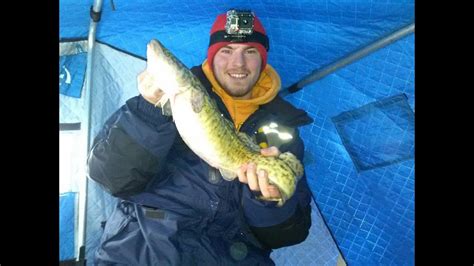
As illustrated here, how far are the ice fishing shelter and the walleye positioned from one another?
0.30 metres

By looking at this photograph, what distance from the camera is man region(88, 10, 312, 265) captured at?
1.92 m

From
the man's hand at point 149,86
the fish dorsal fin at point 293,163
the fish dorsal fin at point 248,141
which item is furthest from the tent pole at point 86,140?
the fish dorsal fin at point 293,163

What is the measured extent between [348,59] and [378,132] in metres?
0.29

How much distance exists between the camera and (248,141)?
1.89 meters

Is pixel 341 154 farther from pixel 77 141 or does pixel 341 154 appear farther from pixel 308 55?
pixel 77 141

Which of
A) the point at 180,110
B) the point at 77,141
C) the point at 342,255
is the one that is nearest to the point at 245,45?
the point at 180,110

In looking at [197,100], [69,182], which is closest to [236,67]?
[197,100]

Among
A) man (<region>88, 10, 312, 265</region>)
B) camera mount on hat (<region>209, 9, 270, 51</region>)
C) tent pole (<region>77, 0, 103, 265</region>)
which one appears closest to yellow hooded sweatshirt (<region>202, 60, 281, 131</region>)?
man (<region>88, 10, 312, 265</region>)

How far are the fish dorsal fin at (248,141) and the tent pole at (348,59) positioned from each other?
296 millimetres

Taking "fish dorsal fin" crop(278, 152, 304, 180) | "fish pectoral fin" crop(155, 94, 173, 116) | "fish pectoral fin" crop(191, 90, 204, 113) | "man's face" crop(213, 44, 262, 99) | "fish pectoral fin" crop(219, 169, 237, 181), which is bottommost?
"fish pectoral fin" crop(219, 169, 237, 181)

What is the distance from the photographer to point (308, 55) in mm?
2090

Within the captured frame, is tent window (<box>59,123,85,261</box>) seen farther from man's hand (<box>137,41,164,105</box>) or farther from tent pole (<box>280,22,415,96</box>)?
tent pole (<box>280,22,415,96</box>)

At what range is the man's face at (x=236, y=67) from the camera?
1937 mm

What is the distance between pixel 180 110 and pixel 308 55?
0.59m
